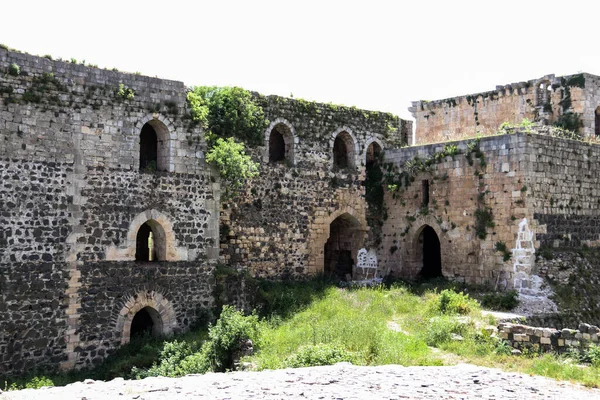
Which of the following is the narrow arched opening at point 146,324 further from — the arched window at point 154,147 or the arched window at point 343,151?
the arched window at point 343,151

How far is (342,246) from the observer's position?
79.5 ft

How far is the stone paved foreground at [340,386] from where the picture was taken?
10289 millimetres

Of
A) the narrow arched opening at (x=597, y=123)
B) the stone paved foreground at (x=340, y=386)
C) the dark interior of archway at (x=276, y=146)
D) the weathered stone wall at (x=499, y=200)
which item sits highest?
the narrow arched opening at (x=597, y=123)

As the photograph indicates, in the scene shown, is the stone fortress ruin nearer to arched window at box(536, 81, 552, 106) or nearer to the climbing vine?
arched window at box(536, 81, 552, 106)

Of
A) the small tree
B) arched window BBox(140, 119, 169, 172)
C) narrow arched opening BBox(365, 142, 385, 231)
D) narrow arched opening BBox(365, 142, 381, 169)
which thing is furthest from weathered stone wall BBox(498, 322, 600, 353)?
narrow arched opening BBox(365, 142, 381, 169)

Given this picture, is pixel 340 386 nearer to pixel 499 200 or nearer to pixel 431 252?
pixel 499 200

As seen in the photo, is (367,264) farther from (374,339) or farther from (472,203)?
(374,339)

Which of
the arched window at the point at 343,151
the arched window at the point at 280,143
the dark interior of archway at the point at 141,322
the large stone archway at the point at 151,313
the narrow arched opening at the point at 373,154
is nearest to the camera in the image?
the large stone archway at the point at 151,313

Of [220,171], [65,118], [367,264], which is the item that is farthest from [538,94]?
[65,118]

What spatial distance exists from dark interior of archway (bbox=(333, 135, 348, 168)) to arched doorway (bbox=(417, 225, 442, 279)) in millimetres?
3572

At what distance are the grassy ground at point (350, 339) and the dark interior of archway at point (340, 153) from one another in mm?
5159

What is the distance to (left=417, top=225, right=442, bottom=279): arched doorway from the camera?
23641mm

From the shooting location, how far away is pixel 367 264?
2377 cm

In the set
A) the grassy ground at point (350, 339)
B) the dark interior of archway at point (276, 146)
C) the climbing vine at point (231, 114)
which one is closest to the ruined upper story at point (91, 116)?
the climbing vine at point (231, 114)
